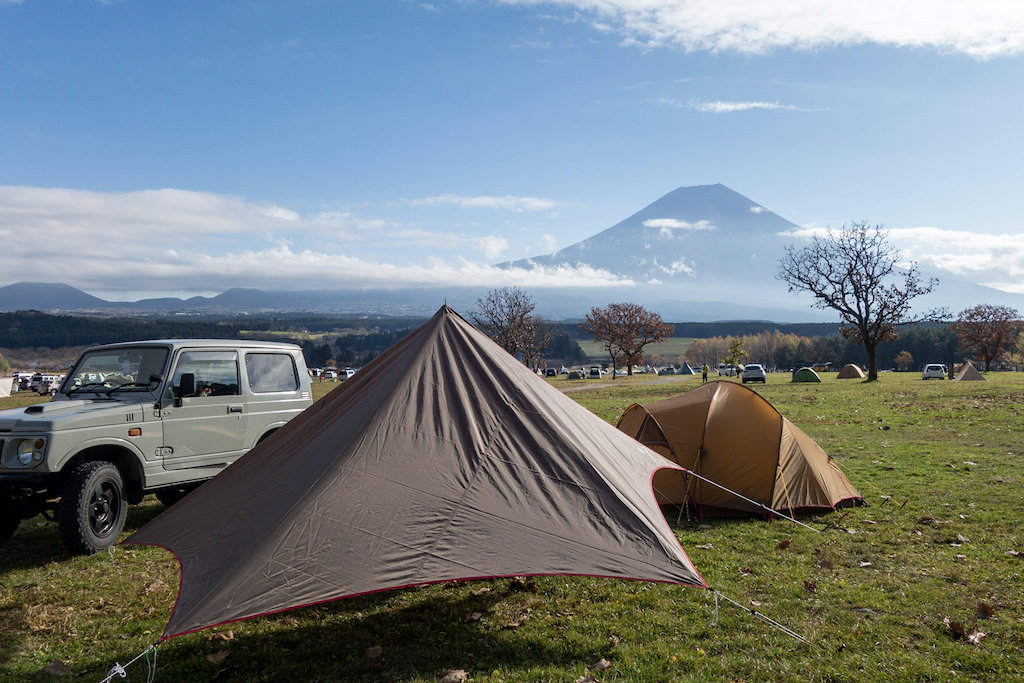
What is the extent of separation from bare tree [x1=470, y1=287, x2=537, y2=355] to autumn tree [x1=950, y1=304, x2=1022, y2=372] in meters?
53.3

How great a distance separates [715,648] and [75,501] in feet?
22.9

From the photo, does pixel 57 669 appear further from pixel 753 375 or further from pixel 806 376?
pixel 806 376

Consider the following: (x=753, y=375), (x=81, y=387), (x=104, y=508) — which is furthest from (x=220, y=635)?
(x=753, y=375)

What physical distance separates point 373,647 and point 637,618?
228 cm

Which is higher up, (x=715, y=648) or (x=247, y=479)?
(x=247, y=479)

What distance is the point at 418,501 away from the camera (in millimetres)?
5281

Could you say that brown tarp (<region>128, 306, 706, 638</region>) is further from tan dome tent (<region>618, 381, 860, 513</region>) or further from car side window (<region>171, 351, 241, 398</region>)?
car side window (<region>171, 351, 241, 398</region>)

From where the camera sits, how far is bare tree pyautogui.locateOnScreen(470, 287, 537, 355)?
220ft

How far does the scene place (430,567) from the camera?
4.84 meters

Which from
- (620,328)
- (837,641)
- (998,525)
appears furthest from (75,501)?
(620,328)

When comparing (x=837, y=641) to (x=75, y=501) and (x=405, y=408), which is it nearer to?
(x=405, y=408)

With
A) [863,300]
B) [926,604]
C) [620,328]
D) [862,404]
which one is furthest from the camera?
[620,328]

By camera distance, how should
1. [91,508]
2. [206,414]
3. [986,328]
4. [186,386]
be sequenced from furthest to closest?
[986,328] < [206,414] < [186,386] < [91,508]

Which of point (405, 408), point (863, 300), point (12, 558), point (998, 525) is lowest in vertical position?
point (12, 558)
